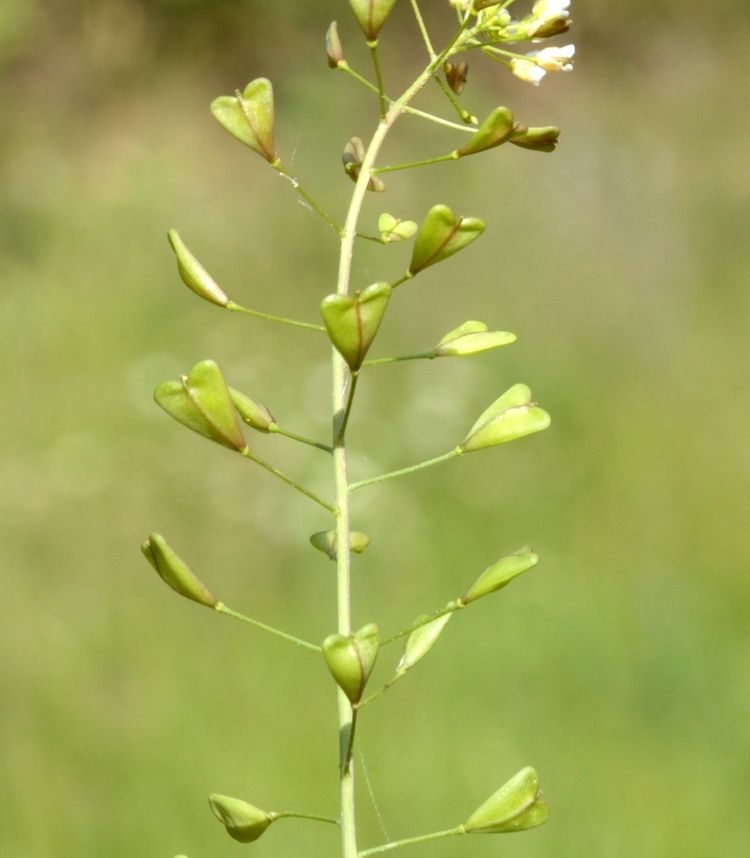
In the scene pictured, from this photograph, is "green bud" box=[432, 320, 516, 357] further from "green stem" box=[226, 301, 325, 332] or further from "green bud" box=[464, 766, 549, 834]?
"green bud" box=[464, 766, 549, 834]

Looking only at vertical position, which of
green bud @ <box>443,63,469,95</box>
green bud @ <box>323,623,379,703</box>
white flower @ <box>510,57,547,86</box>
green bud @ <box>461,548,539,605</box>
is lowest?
green bud @ <box>461,548,539,605</box>

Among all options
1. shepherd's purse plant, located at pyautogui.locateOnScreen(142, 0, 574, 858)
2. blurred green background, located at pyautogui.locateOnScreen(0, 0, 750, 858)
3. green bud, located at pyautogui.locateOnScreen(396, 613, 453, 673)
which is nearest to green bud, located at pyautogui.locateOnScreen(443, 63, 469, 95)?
shepherd's purse plant, located at pyautogui.locateOnScreen(142, 0, 574, 858)

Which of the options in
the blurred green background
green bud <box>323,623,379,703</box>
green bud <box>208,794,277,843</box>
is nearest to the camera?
green bud <box>323,623,379,703</box>

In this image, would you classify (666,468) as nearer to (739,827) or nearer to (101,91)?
(739,827)

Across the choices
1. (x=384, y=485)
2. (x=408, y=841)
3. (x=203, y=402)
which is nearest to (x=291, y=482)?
(x=203, y=402)

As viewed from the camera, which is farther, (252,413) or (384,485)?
(384,485)

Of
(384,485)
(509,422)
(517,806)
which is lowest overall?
(384,485)

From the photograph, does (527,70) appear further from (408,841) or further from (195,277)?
(408,841)

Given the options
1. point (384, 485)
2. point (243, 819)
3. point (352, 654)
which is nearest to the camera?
point (352, 654)
